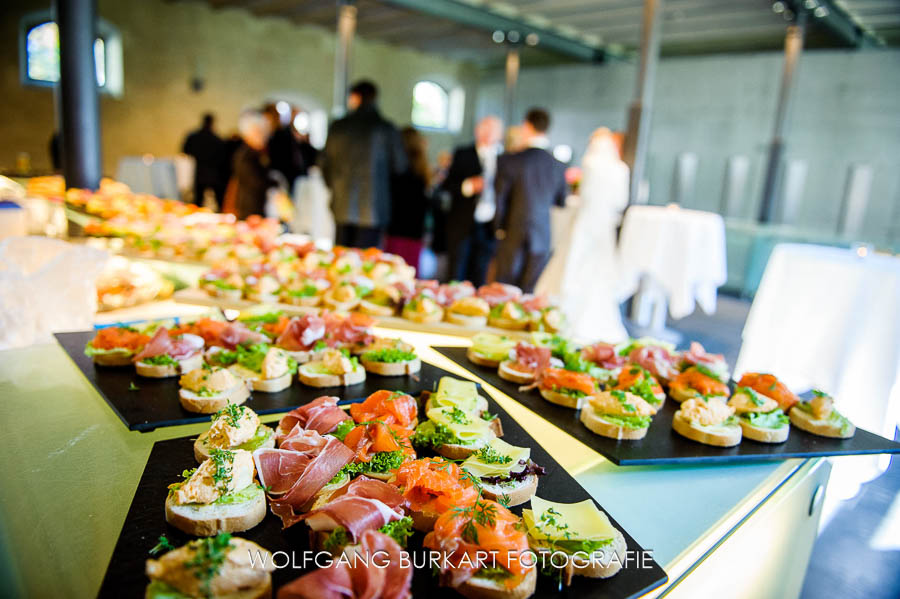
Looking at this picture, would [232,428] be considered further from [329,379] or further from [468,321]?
[468,321]

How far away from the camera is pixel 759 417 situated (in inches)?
67.1

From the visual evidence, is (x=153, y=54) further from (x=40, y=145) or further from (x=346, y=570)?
(x=346, y=570)

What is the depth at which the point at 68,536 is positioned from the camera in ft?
3.54

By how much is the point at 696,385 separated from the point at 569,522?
3.36 feet

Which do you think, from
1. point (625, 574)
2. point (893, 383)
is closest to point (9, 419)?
point (625, 574)

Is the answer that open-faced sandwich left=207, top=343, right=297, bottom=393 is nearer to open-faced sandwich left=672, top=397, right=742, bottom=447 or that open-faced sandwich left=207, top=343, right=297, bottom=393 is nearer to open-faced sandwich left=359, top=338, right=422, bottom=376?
open-faced sandwich left=359, top=338, right=422, bottom=376

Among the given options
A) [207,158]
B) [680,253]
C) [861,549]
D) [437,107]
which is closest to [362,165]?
[207,158]

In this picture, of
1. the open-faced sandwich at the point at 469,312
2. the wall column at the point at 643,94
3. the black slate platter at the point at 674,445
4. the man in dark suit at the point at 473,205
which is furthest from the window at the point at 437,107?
the black slate platter at the point at 674,445

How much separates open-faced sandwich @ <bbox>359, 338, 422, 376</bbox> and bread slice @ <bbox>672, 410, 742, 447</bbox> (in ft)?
2.66

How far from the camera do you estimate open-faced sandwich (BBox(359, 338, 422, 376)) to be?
188 centimetres

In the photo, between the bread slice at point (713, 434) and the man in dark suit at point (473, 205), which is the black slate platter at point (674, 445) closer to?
the bread slice at point (713, 434)

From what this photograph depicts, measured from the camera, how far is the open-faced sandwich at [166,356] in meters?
1.72

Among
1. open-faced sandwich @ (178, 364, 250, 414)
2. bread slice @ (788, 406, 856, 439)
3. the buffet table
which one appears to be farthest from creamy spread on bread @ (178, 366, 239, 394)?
bread slice @ (788, 406, 856, 439)

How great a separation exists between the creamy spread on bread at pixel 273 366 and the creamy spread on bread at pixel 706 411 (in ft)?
3.68
